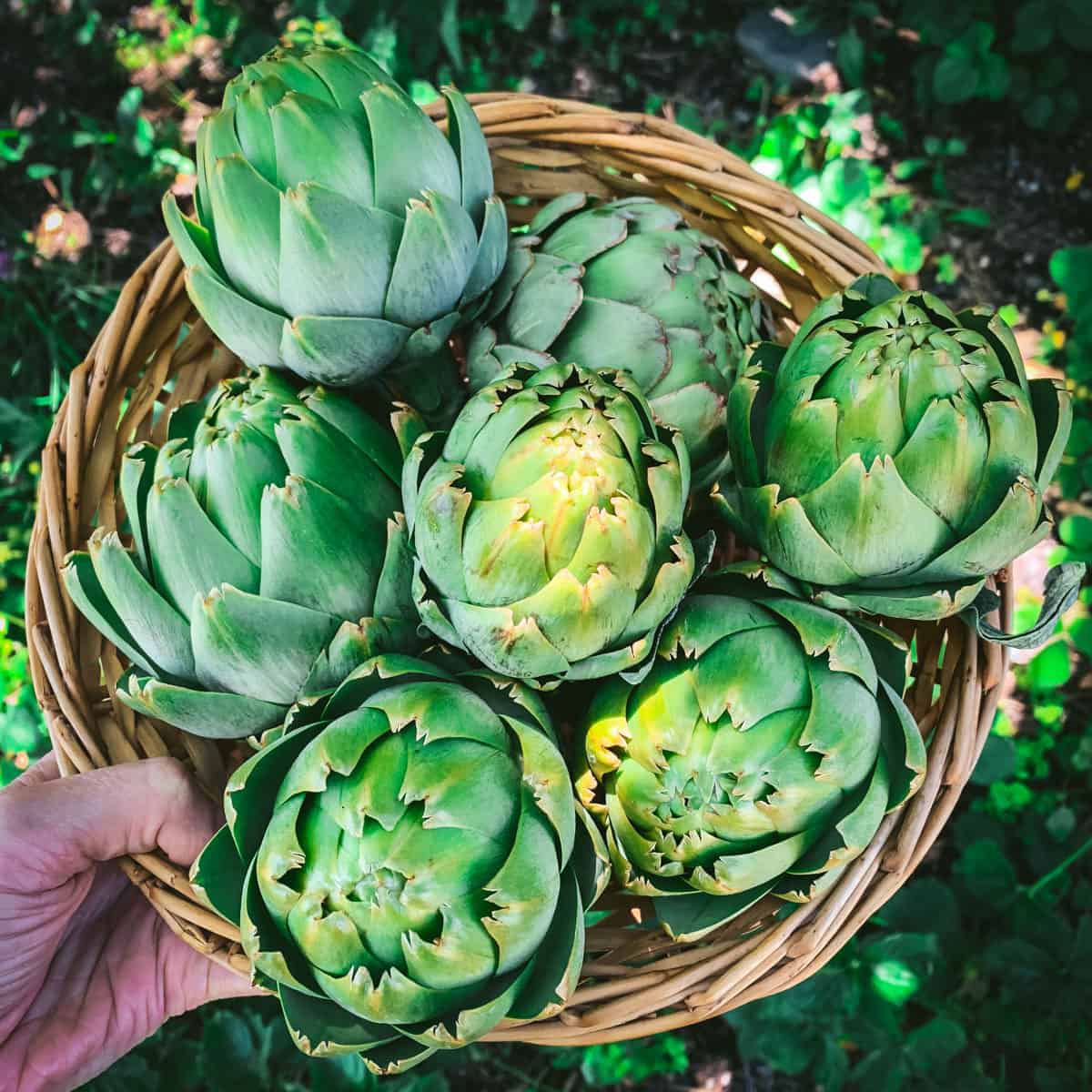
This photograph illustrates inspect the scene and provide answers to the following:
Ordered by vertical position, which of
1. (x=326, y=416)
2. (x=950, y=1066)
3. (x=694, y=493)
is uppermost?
(x=326, y=416)

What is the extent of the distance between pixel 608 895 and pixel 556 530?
55 centimetres

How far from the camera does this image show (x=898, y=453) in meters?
1.04

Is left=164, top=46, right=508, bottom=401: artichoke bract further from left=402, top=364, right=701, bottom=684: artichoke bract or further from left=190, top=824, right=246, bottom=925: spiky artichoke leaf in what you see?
left=190, top=824, right=246, bottom=925: spiky artichoke leaf

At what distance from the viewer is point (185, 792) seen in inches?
48.4

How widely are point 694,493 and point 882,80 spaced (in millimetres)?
1437

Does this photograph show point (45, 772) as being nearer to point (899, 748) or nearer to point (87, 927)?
point (87, 927)

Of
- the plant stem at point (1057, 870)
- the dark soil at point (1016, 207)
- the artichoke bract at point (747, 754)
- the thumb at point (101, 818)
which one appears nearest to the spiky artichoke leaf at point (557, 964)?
the artichoke bract at point (747, 754)

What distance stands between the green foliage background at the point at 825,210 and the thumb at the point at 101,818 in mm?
497

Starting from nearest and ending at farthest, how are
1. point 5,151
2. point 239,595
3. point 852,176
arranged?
point 239,595 → point 852,176 → point 5,151

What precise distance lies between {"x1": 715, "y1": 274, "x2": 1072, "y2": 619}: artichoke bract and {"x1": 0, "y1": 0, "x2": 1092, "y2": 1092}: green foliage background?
0.85 meters

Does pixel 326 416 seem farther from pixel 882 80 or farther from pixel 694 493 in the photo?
pixel 882 80

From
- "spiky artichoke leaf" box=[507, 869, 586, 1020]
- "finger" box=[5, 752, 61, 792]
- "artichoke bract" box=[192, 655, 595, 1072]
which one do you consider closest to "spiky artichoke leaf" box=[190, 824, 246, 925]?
"artichoke bract" box=[192, 655, 595, 1072]

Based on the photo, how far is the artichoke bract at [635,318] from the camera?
1197 mm

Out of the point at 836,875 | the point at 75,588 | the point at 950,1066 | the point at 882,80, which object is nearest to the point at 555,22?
the point at 882,80
